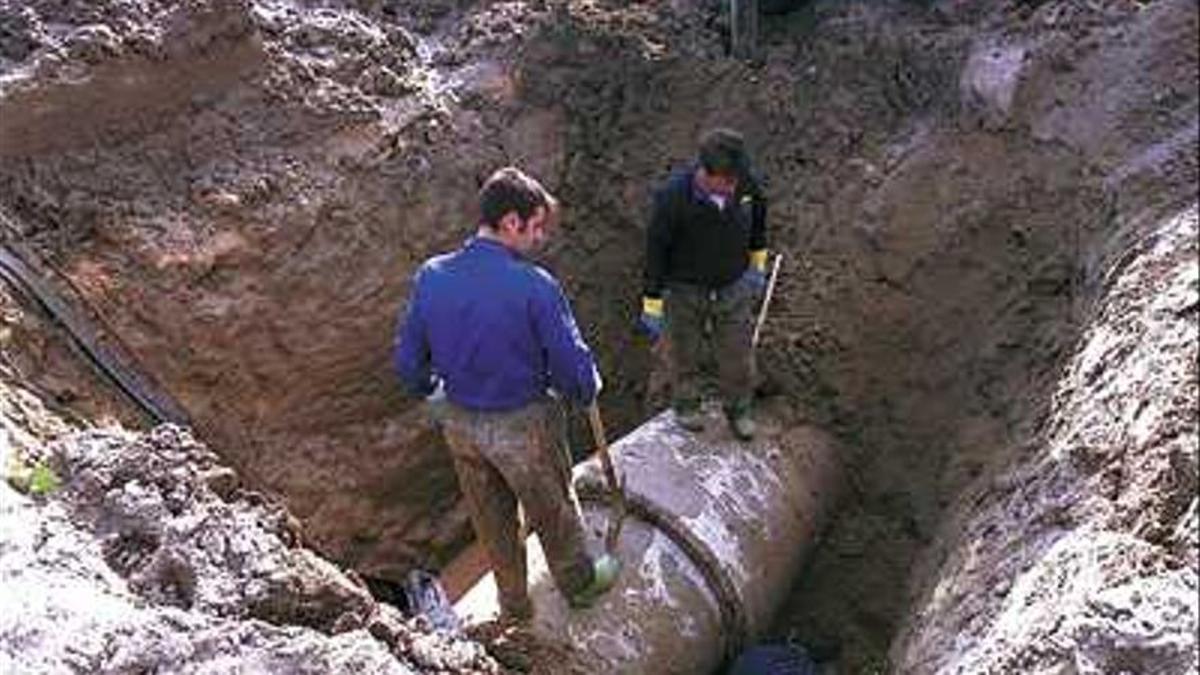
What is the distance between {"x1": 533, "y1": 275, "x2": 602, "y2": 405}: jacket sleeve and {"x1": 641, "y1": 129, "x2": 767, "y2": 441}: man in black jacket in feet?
4.47

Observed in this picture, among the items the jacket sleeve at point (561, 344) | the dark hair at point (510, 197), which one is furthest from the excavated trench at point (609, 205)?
the dark hair at point (510, 197)

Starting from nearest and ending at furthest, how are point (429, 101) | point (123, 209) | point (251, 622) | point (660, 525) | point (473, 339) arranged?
point (251, 622), point (473, 339), point (660, 525), point (123, 209), point (429, 101)

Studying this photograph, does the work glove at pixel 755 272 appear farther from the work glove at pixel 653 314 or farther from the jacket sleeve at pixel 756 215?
the work glove at pixel 653 314

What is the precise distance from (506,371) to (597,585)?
1.28m

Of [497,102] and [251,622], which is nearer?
[251,622]

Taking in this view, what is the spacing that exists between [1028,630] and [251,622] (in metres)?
2.68

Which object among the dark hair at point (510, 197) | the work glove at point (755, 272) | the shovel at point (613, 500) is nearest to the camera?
the dark hair at point (510, 197)

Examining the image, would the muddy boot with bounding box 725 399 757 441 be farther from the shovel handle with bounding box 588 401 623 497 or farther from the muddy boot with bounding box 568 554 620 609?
the muddy boot with bounding box 568 554 620 609

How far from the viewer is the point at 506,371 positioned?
593cm

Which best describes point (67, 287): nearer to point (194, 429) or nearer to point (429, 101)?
point (194, 429)

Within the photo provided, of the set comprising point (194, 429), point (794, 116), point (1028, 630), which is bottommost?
point (194, 429)

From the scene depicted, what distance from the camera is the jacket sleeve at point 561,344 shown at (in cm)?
577

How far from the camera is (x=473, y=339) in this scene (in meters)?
5.86

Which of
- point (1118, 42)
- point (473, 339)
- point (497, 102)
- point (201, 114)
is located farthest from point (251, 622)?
point (1118, 42)
